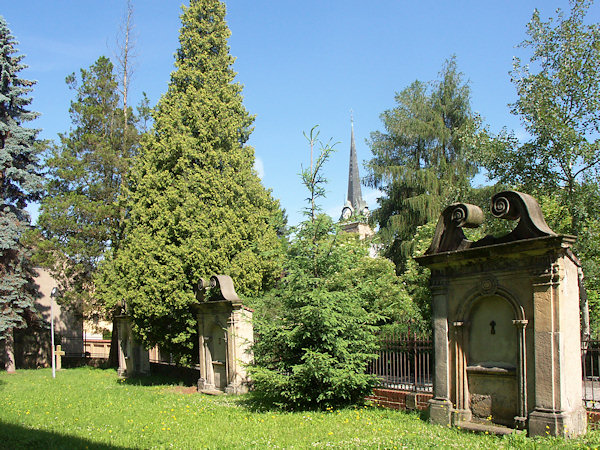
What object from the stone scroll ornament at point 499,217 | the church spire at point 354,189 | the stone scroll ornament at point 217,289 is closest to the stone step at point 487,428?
the stone scroll ornament at point 499,217

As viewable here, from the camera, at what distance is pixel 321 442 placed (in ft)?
27.2

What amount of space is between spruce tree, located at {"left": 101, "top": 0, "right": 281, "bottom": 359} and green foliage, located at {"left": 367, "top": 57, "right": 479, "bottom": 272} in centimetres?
1058

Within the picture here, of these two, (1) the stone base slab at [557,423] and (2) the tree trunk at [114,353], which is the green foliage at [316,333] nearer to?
(1) the stone base slab at [557,423]

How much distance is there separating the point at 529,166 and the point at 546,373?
982 centimetres

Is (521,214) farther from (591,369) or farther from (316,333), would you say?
(316,333)

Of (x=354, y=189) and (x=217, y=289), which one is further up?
(x=354, y=189)

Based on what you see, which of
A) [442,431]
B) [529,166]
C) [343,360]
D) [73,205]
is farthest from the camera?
[73,205]

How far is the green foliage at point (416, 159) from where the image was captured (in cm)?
2727

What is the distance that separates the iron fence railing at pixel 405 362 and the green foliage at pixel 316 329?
34cm

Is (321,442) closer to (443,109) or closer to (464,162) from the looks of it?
(464,162)

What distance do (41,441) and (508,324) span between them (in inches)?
311

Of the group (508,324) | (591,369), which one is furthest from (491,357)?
(591,369)

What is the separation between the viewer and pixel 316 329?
11.0 m

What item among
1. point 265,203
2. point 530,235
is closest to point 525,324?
point 530,235
